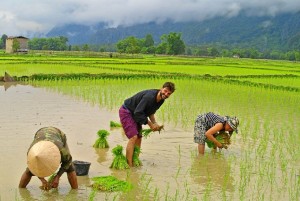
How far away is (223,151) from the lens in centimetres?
686

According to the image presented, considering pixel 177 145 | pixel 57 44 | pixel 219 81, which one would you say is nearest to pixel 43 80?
pixel 219 81

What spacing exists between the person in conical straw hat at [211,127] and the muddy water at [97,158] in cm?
27

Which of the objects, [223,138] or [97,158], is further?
[223,138]

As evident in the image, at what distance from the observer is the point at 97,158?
6.09m

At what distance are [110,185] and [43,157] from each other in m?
1.09

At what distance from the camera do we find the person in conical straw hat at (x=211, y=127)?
6255 mm

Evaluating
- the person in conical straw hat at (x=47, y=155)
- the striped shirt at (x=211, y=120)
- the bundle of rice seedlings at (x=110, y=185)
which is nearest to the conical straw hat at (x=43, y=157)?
the person in conical straw hat at (x=47, y=155)

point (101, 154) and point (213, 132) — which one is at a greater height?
point (213, 132)

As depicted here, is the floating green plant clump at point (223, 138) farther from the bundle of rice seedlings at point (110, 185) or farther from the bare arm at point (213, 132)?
the bundle of rice seedlings at point (110, 185)

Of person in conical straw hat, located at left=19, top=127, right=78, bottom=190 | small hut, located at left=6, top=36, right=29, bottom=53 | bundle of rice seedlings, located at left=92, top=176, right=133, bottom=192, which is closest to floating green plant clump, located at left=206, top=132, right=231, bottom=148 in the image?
bundle of rice seedlings, located at left=92, top=176, right=133, bottom=192

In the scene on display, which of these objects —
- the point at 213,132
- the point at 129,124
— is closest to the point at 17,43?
the point at 213,132

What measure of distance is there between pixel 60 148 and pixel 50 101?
7.66m

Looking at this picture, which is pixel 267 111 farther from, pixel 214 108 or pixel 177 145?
pixel 177 145

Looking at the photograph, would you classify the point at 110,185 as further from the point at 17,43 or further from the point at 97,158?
the point at 17,43
